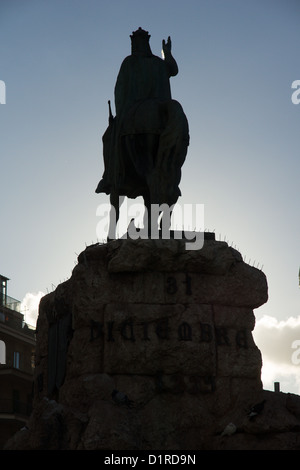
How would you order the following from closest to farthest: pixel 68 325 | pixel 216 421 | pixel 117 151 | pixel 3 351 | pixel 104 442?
pixel 104 442 < pixel 216 421 < pixel 68 325 < pixel 117 151 < pixel 3 351

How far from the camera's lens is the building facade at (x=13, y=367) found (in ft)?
154

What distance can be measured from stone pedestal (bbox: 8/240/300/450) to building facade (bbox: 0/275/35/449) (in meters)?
30.8

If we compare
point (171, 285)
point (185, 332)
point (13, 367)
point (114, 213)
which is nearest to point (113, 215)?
point (114, 213)

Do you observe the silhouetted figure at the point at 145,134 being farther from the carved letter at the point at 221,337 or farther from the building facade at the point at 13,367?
the building facade at the point at 13,367

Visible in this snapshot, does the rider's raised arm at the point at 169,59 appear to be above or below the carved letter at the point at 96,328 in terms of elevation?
above

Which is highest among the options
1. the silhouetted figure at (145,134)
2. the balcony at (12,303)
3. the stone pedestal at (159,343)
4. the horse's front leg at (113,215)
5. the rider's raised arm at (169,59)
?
the balcony at (12,303)

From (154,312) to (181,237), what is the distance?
151 centimetres

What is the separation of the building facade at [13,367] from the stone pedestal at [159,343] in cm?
3078

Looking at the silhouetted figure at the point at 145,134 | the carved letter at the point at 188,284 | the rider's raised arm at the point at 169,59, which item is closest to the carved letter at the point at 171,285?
the carved letter at the point at 188,284

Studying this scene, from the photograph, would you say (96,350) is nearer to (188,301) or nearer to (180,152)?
(188,301)

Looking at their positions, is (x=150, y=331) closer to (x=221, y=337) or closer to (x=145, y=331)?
(x=145, y=331)

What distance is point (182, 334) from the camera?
1614 centimetres

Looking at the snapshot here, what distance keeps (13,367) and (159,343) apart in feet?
110

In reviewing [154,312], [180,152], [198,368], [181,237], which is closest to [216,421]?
[198,368]
